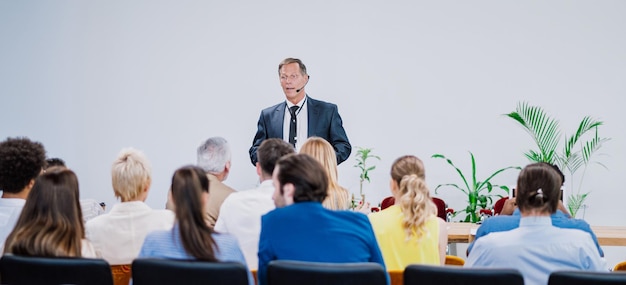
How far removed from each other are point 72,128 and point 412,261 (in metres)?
5.37

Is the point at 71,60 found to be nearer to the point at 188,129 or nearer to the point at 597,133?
the point at 188,129

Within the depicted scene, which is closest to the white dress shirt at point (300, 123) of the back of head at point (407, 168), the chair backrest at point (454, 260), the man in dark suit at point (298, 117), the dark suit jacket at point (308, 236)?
the man in dark suit at point (298, 117)

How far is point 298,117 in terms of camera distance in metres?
5.79

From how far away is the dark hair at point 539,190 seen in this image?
9.78 ft

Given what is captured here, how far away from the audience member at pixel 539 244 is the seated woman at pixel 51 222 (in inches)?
61.9

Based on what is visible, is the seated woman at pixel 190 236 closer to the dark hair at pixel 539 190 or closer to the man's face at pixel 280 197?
the man's face at pixel 280 197

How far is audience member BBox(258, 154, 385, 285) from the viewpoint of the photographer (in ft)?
9.12

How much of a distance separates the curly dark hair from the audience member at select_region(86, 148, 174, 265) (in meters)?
0.54

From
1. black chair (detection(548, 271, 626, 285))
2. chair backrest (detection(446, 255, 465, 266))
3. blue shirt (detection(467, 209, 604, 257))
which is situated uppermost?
blue shirt (detection(467, 209, 604, 257))

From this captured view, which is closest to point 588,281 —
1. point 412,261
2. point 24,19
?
point 412,261

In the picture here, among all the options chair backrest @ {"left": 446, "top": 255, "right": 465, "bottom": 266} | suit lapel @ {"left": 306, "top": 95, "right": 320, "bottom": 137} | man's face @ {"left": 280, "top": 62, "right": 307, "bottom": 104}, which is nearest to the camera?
chair backrest @ {"left": 446, "top": 255, "right": 465, "bottom": 266}

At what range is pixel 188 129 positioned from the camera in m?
7.54

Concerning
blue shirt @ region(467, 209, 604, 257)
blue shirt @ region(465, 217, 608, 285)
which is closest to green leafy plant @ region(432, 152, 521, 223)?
blue shirt @ region(467, 209, 604, 257)

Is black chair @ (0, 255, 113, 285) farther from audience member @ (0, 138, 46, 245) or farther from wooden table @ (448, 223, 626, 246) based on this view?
wooden table @ (448, 223, 626, 246)
